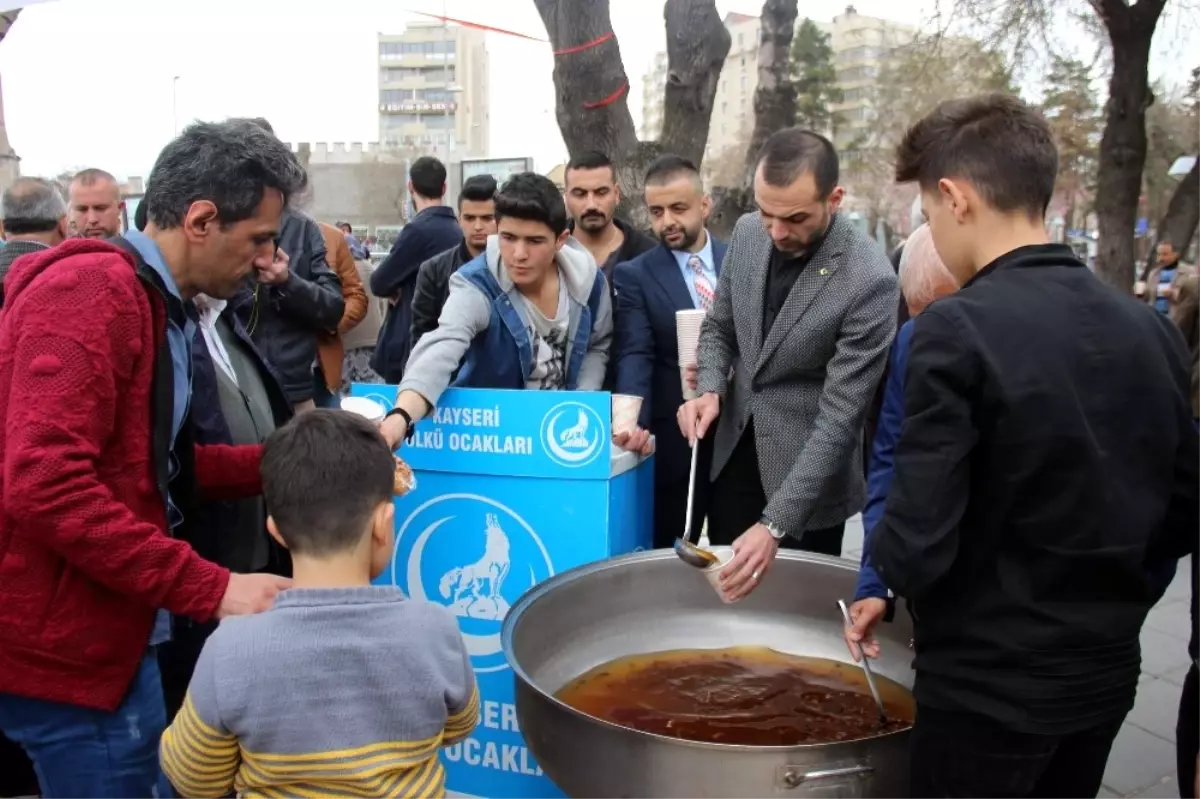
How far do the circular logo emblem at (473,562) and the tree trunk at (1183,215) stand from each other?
1370cm

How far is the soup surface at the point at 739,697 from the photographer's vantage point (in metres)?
1.88

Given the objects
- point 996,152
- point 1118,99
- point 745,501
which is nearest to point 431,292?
point 745,501

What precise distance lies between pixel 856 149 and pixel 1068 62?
94.7 feet

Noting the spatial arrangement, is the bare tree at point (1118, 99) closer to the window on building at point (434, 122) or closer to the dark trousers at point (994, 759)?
the dark trousers at point (994, 759)

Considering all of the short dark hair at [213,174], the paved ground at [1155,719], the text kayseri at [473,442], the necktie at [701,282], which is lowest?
the paved ground at [1155,719]

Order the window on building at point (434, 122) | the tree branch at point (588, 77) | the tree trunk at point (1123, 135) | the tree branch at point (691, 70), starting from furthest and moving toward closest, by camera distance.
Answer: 1. the window on building at point (434, 122)
2. the tree trunk at point (1123, 135)
3. the tree branch at point (691, 70)
4. the tree branch at point (588, 77)

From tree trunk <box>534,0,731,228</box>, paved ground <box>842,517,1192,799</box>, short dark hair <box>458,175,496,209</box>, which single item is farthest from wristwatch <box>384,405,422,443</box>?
tree trunk <box>534,0,731,228</box>

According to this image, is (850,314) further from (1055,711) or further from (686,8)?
(686,8)

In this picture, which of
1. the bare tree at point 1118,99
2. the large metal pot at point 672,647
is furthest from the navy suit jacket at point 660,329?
the bare tree at point 1118,99

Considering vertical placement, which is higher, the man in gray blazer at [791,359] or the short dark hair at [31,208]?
the short dark hair at [31,208]

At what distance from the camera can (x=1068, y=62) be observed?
12.8 m

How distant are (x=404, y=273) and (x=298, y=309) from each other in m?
1.12

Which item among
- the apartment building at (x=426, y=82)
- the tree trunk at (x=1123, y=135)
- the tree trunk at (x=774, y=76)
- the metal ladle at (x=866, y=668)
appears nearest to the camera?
the metal ladle at (x=866, y=668)

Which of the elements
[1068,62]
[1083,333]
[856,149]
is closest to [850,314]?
[1083,333]
